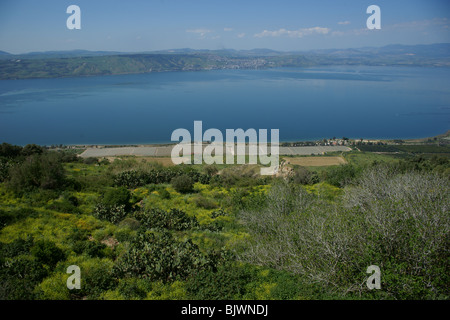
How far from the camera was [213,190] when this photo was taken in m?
17.2

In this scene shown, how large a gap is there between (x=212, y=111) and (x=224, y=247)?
2640 inches

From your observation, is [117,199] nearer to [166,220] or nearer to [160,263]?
[166,220]

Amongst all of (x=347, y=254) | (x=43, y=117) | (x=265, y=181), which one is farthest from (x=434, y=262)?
(x=43, y=117)

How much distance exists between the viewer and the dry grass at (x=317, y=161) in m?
35.3

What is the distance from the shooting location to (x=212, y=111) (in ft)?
243

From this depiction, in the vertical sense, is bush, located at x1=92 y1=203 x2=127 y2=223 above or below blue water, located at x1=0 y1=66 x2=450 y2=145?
below

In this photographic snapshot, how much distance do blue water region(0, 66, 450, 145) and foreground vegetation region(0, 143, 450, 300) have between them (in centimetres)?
4201

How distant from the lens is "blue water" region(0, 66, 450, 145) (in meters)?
58.1

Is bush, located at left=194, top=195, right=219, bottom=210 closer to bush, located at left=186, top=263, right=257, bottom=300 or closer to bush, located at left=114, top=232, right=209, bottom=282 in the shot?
bush, located at left=114, top=232, right=209, bottom=282

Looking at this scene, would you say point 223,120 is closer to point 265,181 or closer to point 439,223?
point 265,181

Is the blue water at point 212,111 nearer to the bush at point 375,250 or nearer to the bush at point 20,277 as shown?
the bush at point 20,277

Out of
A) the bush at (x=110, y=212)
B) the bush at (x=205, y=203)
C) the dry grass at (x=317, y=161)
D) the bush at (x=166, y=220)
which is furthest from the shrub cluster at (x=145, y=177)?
the dry grass at (x=317, y=161)

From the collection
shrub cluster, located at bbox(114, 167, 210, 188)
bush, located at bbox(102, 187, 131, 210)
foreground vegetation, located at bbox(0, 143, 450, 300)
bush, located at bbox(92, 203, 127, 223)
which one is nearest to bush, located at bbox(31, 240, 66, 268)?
foreground vegetation, located at bbox(0, 143, 450, 300)
